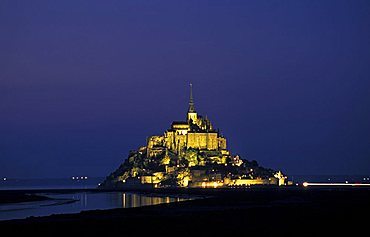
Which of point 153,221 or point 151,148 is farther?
point 151,148

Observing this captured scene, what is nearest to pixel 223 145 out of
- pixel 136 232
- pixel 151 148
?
pixel 151 148

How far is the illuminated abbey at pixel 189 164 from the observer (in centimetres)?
16412

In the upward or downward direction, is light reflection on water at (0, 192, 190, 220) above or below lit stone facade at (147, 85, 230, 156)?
below

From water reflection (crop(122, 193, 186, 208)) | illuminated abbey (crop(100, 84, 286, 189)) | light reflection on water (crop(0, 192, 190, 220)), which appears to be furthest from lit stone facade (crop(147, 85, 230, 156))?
light reflection on water (crop(0, 192, 190, 220))

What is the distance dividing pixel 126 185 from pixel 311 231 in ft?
455

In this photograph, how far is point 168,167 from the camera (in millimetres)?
169750

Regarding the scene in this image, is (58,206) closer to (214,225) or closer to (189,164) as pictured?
(214,225)

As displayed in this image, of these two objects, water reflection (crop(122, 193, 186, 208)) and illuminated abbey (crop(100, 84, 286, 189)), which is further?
illuminated abbey (crop(100, 84, 286, 189))

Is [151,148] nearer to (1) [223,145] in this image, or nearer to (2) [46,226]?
(1) [223,145]

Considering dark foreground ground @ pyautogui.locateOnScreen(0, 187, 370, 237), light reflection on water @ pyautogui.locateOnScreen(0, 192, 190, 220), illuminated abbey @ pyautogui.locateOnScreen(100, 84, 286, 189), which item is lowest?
dark foreground ground @ pyautogui.locateOnScreen(0, 187, 370, 237)

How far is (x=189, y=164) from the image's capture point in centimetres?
16838

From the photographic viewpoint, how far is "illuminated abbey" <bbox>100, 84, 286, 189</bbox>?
164125mm

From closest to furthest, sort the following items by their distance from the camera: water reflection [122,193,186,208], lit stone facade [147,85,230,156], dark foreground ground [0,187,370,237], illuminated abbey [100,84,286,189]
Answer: dark foreground ground [0,187,370,237] < water reflection [122,193,186,208] < illuminated abbey [100,84,286,189] < lit stone facade [147,85,230,156]

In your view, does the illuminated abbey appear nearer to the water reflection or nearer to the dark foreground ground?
the water reflection
